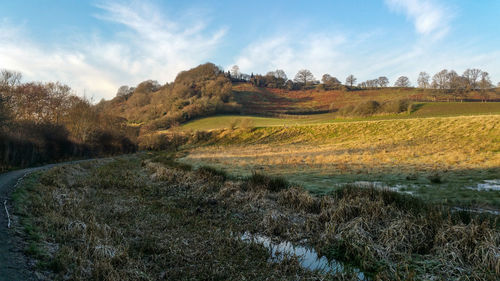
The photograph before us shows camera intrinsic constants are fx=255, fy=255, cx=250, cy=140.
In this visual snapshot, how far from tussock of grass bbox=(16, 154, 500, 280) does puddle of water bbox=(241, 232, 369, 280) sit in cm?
27

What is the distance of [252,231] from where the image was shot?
9344 mm

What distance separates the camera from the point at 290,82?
135 meters

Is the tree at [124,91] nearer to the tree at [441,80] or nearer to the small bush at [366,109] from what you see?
the small bush at [366,109]

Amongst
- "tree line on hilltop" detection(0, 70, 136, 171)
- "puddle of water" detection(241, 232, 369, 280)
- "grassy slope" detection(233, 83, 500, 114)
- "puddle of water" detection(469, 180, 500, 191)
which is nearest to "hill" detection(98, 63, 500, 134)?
"grassy slope" detection(233, 83, 500, 114)

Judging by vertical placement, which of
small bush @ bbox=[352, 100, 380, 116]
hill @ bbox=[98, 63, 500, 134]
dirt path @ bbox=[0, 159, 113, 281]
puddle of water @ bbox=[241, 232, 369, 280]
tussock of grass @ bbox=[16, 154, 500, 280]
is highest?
hill @ bbox=[98, 63, 500, 134]

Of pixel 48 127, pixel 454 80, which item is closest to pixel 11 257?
pixel 48 127

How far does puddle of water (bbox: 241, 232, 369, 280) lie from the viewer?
675cm

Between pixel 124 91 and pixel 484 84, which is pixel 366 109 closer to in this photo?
pixel 484 84

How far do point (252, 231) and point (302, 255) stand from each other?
2.37 meters

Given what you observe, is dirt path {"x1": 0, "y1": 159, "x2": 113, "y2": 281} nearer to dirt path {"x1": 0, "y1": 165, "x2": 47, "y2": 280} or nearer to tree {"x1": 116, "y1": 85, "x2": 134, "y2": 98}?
dirt path {"x1": 0, "y1": 165, "x2": 47, "y2": 280}

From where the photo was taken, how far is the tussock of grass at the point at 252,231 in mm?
6074

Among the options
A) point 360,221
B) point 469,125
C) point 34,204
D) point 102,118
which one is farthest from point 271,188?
point 102,118

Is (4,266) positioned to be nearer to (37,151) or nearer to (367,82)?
(37,151)

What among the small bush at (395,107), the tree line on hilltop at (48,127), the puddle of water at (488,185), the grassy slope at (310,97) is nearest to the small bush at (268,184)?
the puddle of water at (488,185)
